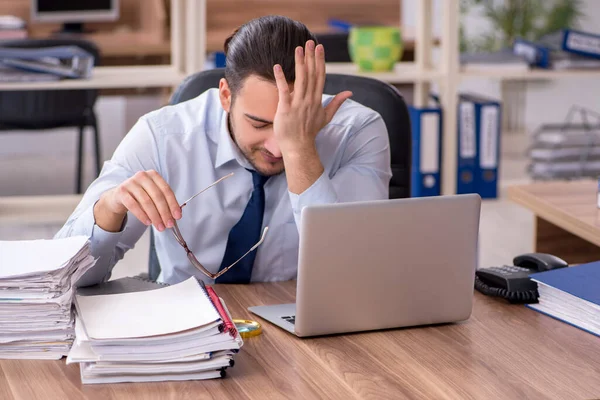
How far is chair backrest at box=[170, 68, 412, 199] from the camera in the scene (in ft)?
6.35

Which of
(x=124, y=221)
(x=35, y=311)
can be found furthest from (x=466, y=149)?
(x=35, y=311)

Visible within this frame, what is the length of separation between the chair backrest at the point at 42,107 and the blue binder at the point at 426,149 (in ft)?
4.67

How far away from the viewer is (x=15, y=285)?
4.13 feet

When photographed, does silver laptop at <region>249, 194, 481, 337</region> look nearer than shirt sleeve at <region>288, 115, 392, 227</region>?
Yes

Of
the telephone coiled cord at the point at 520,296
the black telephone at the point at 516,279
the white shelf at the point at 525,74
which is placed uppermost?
the white shelf at the point at 525,74

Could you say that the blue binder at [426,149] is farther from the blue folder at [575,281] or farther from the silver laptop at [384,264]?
the silver laptop at [384,264]

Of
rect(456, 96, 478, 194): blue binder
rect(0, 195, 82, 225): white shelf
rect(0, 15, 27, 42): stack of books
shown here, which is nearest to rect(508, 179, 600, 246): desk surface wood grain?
rect(456, 96, 478, 194): blue binder

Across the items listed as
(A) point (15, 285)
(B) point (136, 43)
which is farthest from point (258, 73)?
(B) point (136, 43)

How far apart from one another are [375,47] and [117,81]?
104 cm

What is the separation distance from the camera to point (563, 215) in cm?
197

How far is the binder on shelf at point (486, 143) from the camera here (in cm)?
396

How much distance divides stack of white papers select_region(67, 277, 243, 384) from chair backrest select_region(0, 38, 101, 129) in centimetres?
298

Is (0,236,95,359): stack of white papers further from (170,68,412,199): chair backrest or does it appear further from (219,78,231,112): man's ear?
(170,68,412,199): chair backrest

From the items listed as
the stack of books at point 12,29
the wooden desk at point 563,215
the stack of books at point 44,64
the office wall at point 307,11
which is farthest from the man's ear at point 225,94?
the office wall at point 307,11
